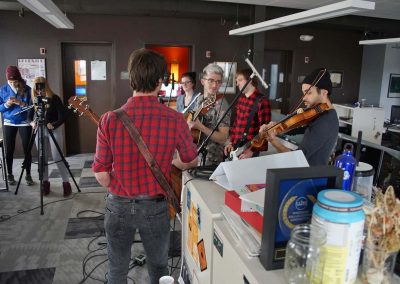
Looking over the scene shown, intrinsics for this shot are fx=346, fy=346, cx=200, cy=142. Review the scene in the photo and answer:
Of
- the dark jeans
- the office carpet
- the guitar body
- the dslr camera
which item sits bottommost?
the office carpet

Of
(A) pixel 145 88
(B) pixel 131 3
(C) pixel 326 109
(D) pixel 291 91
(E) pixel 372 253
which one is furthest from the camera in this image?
(D) pixel 291 91

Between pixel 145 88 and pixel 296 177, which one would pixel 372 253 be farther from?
pixel 145 88

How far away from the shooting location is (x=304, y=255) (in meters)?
0.94

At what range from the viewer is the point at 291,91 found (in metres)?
7.47

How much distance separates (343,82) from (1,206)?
7.11 meters

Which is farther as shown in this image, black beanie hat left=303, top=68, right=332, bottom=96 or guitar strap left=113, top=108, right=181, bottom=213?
black beanie hat left=303, top=68, right=332, bottom=96

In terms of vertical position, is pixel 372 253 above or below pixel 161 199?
above

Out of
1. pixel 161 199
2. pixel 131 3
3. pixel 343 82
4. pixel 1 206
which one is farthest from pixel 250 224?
pixel 343 82

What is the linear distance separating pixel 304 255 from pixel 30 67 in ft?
21.0

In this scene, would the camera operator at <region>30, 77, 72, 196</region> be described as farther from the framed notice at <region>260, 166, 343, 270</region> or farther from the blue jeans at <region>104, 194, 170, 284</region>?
the framed notice at <region>260, 166, 343, 270</region>

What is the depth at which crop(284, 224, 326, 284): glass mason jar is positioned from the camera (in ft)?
2.90

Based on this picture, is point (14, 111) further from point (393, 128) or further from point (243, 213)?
point (393, 128)

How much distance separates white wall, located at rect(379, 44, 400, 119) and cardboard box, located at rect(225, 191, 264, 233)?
300 inches

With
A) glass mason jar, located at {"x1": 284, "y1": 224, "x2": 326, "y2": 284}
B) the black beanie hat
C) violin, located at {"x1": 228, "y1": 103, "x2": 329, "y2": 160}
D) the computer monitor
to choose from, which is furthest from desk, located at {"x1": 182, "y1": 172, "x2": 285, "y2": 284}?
the computer monitor
